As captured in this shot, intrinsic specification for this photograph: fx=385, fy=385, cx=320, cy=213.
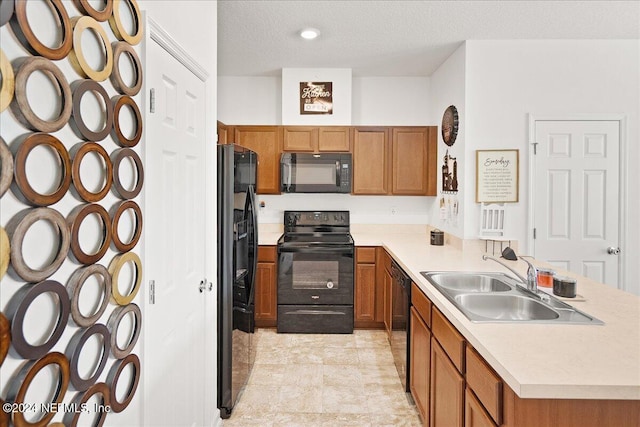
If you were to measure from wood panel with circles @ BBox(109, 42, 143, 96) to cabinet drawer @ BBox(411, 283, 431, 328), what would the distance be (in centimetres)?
164

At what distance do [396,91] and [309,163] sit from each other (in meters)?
1.35

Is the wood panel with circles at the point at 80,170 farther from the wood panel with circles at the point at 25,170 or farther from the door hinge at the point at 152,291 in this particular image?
the door hinge at the point at 152,291

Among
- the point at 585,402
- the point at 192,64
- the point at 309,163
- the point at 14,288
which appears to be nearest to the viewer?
the point at 14,288

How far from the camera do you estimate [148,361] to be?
55.4 inches

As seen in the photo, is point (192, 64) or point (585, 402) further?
point (192, 64)

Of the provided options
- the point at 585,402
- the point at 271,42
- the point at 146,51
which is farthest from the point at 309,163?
the point at 585,402

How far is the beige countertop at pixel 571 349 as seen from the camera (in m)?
1.04

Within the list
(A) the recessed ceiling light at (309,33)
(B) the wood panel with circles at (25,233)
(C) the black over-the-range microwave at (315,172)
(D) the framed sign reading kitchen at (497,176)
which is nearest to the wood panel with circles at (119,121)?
(B) the wood panel with circles at (25,233)

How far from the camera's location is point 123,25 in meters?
1.22

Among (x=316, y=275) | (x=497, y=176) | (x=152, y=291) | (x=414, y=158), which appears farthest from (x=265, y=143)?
(x=152, y=291)

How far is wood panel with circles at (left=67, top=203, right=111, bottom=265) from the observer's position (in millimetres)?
966

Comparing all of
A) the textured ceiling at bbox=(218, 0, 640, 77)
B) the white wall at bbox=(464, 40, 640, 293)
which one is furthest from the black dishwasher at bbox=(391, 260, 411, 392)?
the textured ceiling at bbox=(218, 0, 640, 77)

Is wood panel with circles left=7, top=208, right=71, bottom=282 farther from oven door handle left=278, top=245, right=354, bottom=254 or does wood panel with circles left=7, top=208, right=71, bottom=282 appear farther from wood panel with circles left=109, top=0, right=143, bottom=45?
oven door handle left=278, top=245, right=354, bottom=254

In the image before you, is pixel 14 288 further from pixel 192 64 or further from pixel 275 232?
pixel 275 232
